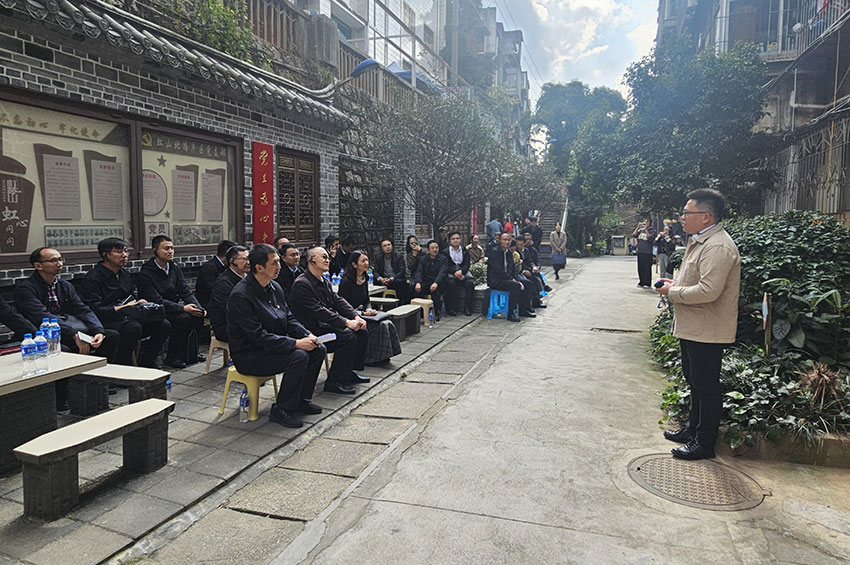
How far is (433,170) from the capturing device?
11.6 metres

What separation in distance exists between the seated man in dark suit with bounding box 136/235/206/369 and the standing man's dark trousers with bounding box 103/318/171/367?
0.22 metres

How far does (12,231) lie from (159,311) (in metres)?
1.60

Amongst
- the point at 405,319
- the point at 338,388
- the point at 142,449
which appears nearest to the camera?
the point at 142,449

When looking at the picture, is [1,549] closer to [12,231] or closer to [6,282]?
[6,282]

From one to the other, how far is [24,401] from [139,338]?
6.67 ft

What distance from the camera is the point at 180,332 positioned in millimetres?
6578

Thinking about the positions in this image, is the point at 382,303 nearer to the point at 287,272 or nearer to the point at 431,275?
the point at 431,275

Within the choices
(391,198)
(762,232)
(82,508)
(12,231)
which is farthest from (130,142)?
(391,198)

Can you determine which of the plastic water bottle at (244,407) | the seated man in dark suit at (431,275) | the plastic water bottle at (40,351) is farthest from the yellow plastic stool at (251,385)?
the seated man in dark suit at (431,275)

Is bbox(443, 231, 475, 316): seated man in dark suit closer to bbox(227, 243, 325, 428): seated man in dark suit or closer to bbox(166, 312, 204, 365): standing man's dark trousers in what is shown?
bbox(166, 312, 204, 365): standing man's dark trousers

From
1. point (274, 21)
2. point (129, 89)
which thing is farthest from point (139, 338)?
point (274, 21)

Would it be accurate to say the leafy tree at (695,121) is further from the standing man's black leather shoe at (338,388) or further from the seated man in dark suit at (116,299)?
the seated man in dark suit at (116,299)

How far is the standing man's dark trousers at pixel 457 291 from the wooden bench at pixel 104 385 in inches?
257

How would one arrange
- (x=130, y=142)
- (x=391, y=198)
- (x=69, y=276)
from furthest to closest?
(x=391, y=198) → (x=130, y=142) → (x=69, y=276)
